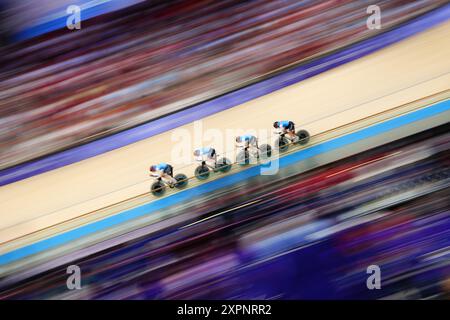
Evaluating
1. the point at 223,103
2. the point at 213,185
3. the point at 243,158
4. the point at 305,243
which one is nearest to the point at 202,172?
the point at 213,185

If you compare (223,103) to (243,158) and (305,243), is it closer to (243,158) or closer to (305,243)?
(243,158)

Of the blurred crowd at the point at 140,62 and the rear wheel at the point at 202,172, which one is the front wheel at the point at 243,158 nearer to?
the rear wheel at the point at 202,172

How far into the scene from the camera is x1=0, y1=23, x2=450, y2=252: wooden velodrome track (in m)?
1.98

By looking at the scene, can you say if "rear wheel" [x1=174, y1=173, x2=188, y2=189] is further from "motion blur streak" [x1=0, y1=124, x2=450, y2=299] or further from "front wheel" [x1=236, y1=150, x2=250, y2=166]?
"front wheel" [x1=236, y1=150, x2=250, y2=166]

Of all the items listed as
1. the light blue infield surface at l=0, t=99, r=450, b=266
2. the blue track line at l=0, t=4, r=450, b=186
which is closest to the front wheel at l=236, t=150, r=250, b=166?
the light blue infield surface at l=0, t=99, r=450, b=266

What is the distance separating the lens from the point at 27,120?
2109 mm

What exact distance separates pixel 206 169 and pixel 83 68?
71 cm

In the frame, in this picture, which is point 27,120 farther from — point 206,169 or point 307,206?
point 307,206

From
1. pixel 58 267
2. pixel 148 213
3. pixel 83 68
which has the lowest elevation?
pixel 58 267

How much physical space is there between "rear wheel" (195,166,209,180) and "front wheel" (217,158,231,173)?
0.17 feet

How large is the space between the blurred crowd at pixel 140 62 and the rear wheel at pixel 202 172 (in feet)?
0.98

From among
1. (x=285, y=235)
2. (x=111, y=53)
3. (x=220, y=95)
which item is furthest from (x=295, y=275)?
(x=111, y=53)

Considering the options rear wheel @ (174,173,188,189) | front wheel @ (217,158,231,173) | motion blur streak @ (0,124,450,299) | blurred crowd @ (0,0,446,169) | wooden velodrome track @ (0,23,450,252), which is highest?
blurred crowd @ (0,0,446,169)

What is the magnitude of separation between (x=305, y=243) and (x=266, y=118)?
0.54 meters
